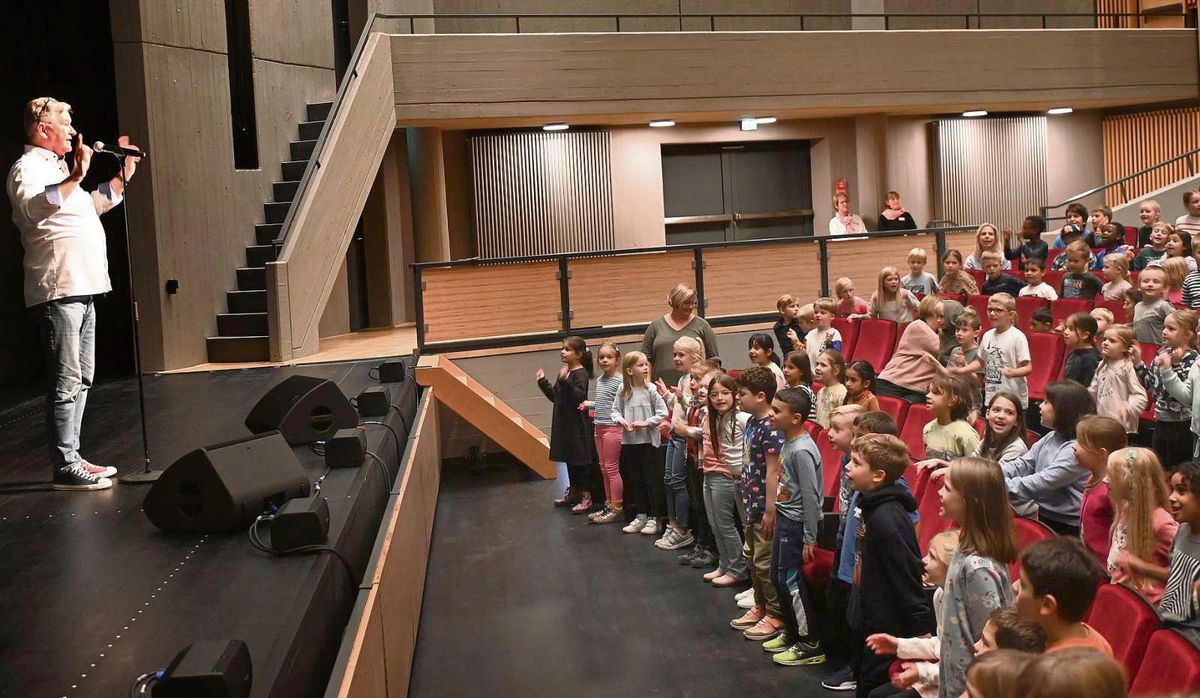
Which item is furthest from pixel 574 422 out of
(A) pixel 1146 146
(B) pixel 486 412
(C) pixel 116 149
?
(A) pixel 1146 146

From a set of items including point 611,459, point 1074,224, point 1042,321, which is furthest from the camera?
point 1074,224

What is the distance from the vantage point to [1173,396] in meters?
5.02

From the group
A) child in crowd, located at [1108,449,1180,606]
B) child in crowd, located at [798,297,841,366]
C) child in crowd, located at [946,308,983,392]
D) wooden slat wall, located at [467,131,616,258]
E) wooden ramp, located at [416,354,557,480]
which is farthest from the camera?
wooden slat wall, located at [467,131,616,258]

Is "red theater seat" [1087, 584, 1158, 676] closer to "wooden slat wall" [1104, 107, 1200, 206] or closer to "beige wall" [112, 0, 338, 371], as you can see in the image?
"beige wall" [112, 0, 338, 371]

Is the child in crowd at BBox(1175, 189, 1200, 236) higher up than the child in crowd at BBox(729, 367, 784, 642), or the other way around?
the child in crowd at BBox(1175, 189, 1200, 236)

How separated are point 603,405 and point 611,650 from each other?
2.25 meters

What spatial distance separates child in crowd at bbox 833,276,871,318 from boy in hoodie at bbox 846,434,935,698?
4986 mm

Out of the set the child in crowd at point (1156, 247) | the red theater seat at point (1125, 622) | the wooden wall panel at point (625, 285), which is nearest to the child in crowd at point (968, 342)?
the child in crowd at point (1156, 247)

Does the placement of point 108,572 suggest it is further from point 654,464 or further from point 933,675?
point 654,464

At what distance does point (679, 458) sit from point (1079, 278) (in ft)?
10.5

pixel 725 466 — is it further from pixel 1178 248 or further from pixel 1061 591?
pixel 1178 248

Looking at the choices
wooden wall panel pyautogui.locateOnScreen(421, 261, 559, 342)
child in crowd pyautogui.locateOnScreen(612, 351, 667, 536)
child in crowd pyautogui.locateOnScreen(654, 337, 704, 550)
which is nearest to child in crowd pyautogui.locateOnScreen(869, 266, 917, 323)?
child in crowd pyautogui.locateOnScreen(654, 337, 704, 550)

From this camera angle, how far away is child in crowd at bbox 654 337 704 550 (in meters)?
6.26

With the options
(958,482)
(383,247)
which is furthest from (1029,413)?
(383,247)
